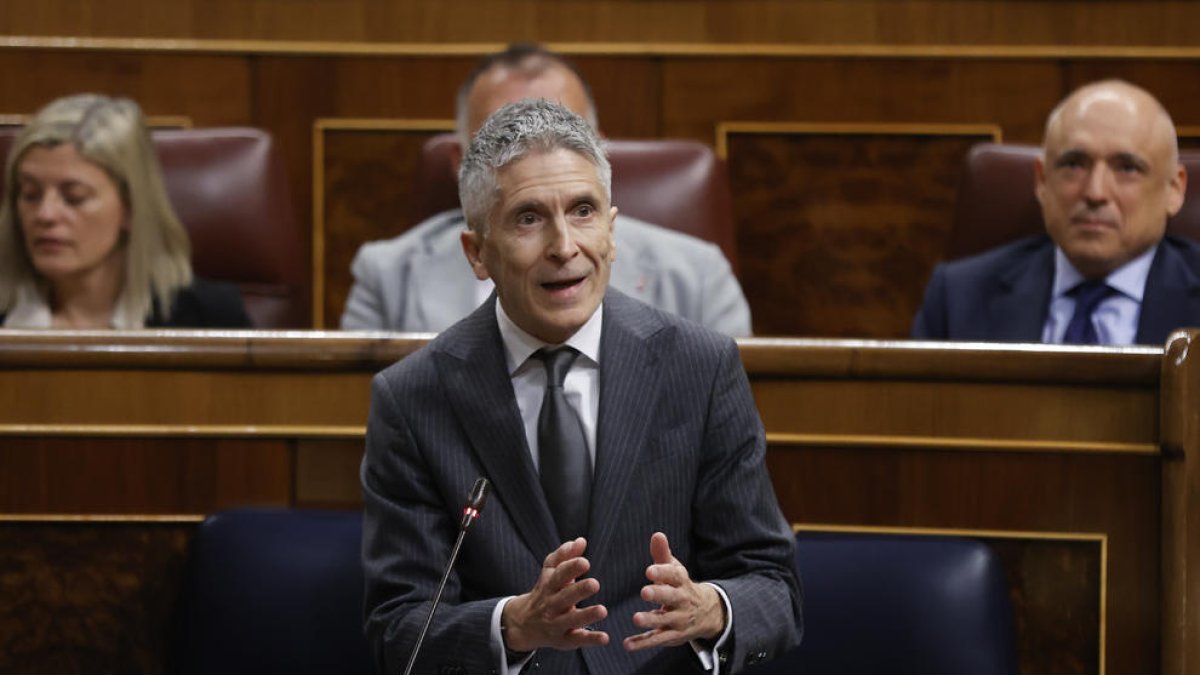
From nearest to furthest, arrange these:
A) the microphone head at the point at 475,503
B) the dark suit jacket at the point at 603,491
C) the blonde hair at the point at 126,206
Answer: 1. the microphone head at the point at 475,503
2. the dark suit jacket at the point at 603,491
3. the blonde hair at the point at 126,206

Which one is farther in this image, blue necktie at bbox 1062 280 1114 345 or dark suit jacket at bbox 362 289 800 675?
blue necktie at bbox 1062 280 1114 345

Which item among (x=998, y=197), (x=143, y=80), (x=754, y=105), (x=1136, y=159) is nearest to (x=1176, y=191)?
(x=1136, y=159)

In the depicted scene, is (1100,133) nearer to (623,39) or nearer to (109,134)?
(623,39)

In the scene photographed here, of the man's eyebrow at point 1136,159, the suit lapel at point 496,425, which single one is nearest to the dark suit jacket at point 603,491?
the suit lapel at point 496,425

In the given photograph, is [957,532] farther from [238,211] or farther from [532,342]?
[238,211]

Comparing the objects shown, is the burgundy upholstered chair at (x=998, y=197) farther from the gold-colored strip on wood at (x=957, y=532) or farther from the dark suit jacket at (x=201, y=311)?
the dark suit jacket at (x=201, y=311)

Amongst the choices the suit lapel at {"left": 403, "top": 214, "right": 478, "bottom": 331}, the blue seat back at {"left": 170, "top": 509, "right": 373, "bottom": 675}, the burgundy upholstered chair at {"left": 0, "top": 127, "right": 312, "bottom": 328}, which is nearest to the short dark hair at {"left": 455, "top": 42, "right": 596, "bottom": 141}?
the suit lapel at {"left": 403, "top": 214, "right": 478, "bottom": 331}

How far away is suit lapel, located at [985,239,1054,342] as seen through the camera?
169 cm

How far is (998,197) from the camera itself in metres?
1.82

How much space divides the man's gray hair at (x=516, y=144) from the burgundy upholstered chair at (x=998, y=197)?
879 millimetres

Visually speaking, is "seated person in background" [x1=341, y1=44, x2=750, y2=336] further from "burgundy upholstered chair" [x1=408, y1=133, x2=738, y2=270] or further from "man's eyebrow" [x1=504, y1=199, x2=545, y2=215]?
"man's eyebrow" [x1=504, y1=199, x2=545, y2=215]

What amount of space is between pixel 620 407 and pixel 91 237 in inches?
35.3

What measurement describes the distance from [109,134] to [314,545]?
29.3 inches

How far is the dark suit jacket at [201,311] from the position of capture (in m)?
1.74
